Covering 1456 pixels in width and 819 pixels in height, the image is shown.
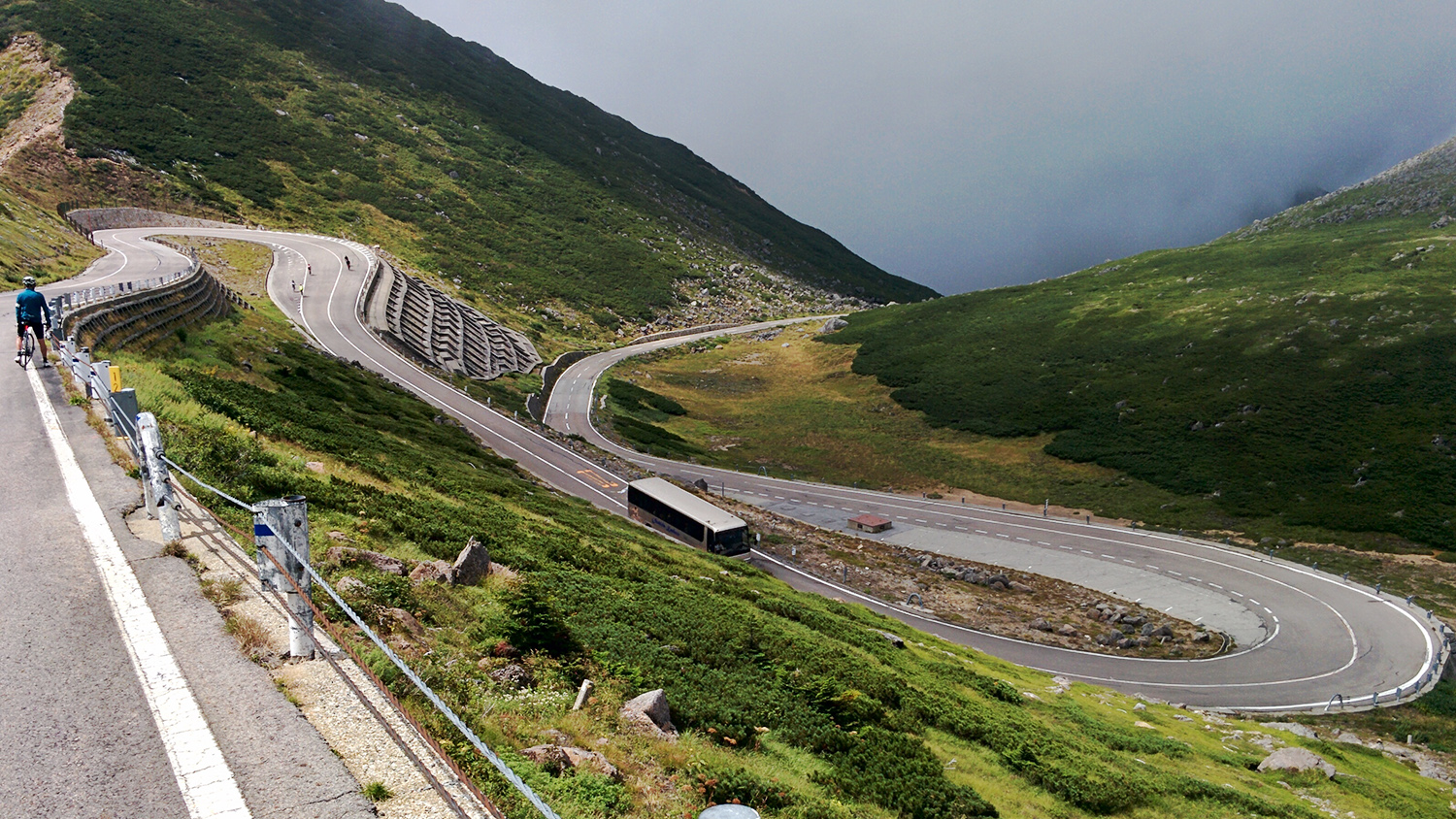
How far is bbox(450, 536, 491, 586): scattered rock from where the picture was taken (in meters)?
13.1

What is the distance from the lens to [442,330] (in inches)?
3039

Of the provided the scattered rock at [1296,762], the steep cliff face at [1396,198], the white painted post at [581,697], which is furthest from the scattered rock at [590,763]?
the steep cliff face at [1396,198]

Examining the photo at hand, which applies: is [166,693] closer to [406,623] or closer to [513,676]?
[406,623]

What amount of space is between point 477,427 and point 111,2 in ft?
399

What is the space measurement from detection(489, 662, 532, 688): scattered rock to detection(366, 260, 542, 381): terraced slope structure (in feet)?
204

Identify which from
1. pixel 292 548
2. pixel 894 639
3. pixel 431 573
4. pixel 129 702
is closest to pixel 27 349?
pixel 431 573

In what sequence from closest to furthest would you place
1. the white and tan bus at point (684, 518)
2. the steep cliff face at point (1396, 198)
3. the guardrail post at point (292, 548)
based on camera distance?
1. the guardrail post at point (292, 548)
2. the white and tan bus at point (684, 518)
3. the steep cliff face at point (1396, 198)

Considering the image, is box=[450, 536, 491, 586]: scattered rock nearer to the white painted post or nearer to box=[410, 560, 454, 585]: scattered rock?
box=[410, 560, 454, 585]: scattered rock

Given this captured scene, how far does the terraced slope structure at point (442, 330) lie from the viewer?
69.9 m

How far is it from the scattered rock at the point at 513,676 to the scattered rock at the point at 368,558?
3021mm

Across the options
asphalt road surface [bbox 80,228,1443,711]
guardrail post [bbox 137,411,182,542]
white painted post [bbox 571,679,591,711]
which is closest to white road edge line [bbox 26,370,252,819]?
guardrail post [bbox 137,411,182,542]

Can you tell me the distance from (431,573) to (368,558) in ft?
3.50

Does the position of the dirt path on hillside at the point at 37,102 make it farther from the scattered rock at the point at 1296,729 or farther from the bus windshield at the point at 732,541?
the scattered rock at the point at 1296,729

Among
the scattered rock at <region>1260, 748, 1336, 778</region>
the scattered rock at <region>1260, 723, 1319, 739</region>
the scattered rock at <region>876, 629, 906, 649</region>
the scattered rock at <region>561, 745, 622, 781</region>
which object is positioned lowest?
the scattered rock at <region>876, 629, 906, 649</region>
